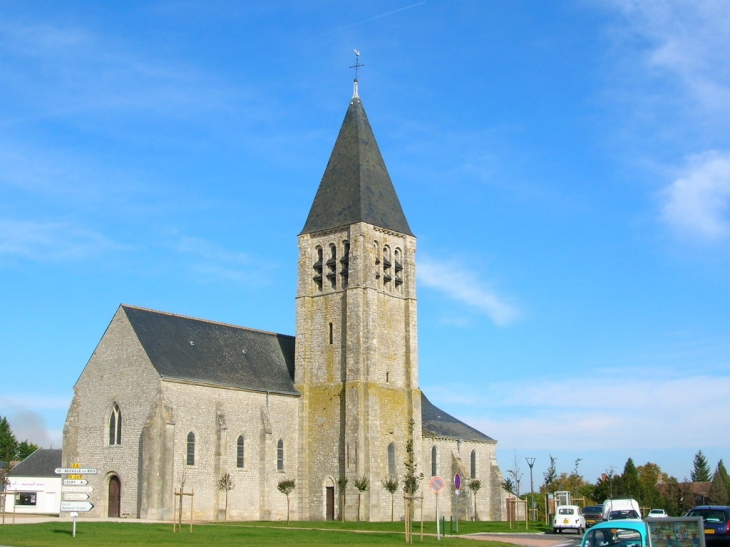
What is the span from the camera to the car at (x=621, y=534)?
16469mm

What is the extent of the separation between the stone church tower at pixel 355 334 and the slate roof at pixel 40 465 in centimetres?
2386

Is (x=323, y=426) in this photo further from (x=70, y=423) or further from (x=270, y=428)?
(x=70, y=423)

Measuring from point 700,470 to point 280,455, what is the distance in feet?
305

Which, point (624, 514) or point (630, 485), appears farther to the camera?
point (630, 485)

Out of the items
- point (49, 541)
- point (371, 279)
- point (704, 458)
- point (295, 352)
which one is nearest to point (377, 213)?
point (371, 279)

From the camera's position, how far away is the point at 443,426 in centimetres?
6169

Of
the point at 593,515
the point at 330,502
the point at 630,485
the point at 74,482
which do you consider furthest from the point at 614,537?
the point at 630,485

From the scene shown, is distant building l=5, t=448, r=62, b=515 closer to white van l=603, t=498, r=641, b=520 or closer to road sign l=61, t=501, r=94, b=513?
road sign l=61, t=501, r=94, b=513

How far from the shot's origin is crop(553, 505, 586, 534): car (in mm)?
42469

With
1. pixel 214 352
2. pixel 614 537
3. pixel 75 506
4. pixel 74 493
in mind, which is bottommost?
pixel 75 506

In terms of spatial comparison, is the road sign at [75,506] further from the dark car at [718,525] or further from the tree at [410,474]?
the dark car at [718,525]

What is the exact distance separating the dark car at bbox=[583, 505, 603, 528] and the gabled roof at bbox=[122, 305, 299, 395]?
17965 millimetres

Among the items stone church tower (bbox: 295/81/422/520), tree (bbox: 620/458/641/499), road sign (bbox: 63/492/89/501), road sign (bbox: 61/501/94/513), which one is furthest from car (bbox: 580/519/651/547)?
tree (bbox: 620/458/641/499)

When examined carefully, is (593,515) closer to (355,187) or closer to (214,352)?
(214,352)
